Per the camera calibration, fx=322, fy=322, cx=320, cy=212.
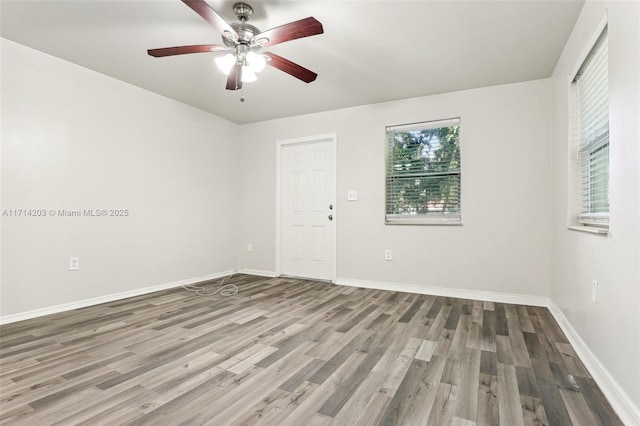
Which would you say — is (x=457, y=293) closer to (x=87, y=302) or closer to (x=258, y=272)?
(x=258, y=272)

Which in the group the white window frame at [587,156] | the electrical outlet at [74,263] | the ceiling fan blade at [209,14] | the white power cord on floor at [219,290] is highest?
the ceiling fan blade at [209,14]

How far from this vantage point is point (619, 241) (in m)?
1.59

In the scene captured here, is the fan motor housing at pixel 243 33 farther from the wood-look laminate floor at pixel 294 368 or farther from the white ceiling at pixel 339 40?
the wood-look laminate floor at pixel 294 368

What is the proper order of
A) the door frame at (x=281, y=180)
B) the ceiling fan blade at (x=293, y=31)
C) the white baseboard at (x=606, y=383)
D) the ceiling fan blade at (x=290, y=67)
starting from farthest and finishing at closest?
the door frame at (x=281, y=180), the ceiling fan blade at (x=290, y=67), the ceiling fan blade at (x=293, y=31), the white baseboard at (x=606, y=383)

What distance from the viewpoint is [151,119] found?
3.79 metres

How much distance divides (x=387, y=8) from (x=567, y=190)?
2.04 meters

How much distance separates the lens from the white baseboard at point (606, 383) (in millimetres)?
1406

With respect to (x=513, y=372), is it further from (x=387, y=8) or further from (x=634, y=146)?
(x=387, y=8)

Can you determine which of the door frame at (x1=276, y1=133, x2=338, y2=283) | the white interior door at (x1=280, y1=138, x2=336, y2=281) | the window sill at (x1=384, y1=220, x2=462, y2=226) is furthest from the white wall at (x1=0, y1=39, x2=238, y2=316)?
the window sill at (x1=384, y1=220, x2=462, y2=226)

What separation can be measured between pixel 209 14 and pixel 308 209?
2980mm

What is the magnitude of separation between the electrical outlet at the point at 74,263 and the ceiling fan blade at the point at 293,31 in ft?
8.89

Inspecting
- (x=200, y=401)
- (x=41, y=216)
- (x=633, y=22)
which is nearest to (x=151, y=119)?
Answer: (x=41, y=216)

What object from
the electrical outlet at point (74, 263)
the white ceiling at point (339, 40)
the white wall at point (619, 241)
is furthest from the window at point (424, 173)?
the electrical outlet at point (74, 263)

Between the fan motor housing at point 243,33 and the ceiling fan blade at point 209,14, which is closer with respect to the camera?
the ceiling fan blade at point 209,14
